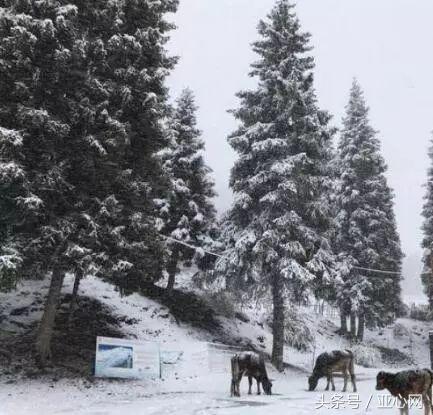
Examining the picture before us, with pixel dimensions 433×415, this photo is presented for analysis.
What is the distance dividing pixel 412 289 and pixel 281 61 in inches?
5575

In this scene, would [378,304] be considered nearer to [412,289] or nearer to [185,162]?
[185,162]

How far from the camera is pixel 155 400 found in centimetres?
1525

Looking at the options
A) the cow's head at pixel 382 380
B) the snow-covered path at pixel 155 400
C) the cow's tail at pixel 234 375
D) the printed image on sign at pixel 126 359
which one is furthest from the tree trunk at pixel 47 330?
the cow's head at pixel 382 380

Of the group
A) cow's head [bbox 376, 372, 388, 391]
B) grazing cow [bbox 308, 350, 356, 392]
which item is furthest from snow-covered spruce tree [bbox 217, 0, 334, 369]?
cow's head [bbox 376, 372, 388, 391]

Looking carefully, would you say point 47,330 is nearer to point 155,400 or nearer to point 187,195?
point 155,400

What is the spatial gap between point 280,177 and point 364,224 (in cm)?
1555

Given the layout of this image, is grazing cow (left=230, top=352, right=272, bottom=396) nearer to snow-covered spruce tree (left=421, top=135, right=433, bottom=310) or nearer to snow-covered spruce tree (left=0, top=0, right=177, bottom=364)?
snow-covered spruce tree (left=0, top=0, right=177, bottom=364)

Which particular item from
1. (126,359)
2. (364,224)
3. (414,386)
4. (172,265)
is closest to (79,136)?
(126,359)

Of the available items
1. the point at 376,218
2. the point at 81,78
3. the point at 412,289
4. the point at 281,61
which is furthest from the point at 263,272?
the point at 412,289

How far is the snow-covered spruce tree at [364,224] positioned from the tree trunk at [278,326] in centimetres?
1213

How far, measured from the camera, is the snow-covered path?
13.0m

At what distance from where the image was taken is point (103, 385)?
16.7 metres

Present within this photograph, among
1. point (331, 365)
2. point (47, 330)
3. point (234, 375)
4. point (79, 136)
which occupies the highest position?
point (79, 136)

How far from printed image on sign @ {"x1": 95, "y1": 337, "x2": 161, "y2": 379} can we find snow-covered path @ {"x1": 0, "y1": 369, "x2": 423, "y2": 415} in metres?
0.46
